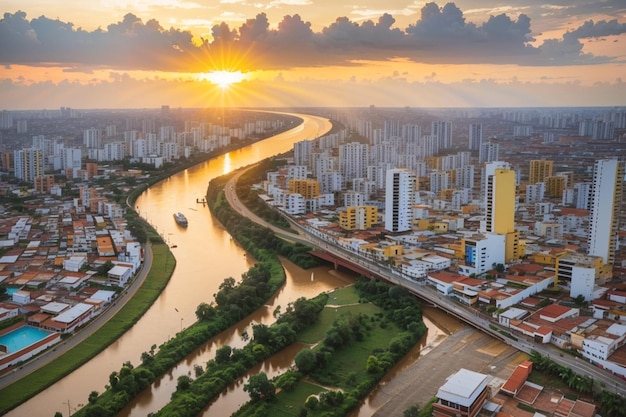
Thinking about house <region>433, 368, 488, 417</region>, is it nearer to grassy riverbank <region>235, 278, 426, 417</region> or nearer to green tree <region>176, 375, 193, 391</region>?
grassy riverbank <region>235, 278, 426, 417</region>

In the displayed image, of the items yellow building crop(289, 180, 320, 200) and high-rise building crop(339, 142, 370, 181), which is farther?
high-rise building crop(339, 142, 370, 181)

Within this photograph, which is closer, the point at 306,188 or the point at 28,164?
the point at 306,188

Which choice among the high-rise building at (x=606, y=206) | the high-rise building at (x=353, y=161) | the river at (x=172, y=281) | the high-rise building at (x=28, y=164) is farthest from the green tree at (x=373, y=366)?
the high-rise building at (x=28, y=164)

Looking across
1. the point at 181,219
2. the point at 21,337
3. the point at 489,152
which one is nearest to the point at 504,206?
the point at 21,337

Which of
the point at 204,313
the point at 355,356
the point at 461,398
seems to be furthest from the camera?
the point at 204,313

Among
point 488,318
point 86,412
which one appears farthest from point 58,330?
point 488,318

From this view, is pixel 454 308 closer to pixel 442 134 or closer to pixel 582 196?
pixel 582 196

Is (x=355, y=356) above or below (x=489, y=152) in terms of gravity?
below

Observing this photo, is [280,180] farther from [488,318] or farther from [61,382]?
[61,382]

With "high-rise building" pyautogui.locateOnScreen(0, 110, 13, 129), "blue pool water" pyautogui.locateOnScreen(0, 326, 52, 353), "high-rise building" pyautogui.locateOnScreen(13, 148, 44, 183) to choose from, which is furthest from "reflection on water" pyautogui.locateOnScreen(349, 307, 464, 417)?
"high-rise building" pyautogui.locateOnScreen(13, 148, 44, 183)
